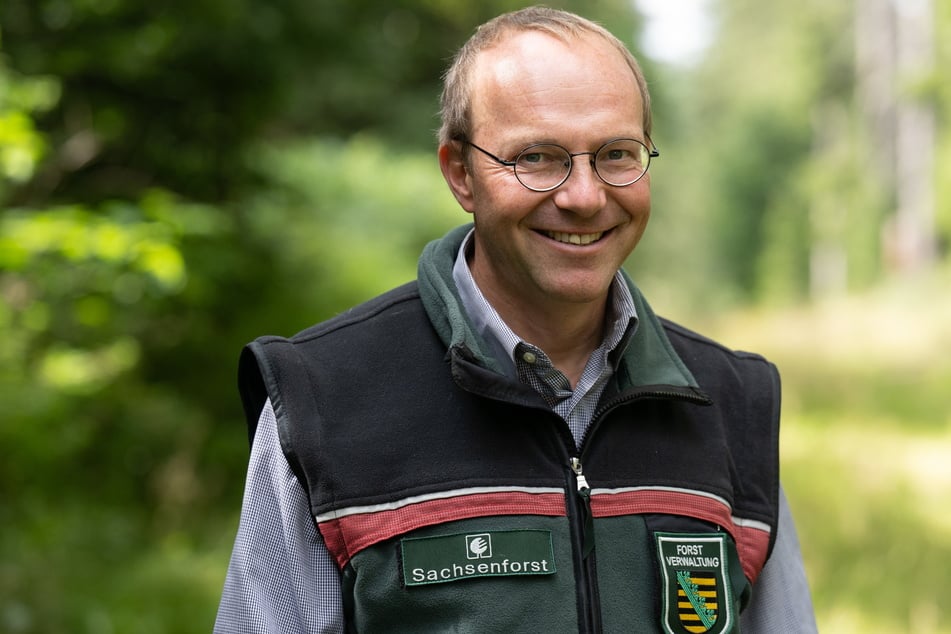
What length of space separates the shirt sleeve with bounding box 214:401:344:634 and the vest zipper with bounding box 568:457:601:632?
422mm

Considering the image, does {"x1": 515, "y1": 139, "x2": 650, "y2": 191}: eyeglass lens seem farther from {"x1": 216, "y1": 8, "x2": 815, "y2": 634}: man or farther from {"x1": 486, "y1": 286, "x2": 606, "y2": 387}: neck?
{"x1": 486, "y1": 286, "x2": 606, "y2": 387}: neck

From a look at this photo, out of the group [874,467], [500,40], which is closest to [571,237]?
[500,40]

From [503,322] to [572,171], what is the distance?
1.09 feet

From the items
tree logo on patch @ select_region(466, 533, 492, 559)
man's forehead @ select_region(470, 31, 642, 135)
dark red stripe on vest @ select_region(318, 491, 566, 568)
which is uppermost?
man's forehead @ select_region(470, 31, 642, 135)

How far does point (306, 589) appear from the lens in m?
2.10

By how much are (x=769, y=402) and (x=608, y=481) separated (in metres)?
0.47

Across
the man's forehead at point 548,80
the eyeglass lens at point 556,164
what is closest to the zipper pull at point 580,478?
the eyeglass lens at point 556,164

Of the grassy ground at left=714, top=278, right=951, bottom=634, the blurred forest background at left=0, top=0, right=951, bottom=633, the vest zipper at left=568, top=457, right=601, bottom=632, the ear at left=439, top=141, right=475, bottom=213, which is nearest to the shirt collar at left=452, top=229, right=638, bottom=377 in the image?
the ear at left=439, top=141, right=475, bottom=213

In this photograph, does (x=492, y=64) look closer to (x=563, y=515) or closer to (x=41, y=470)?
(x=563, y=515)

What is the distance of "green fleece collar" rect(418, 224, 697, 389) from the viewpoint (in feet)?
7.20

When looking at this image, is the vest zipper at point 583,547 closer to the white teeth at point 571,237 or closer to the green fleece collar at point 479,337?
the green fleece collar at point 479,337

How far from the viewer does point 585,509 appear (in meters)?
2.12

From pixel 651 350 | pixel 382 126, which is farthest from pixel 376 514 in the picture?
pixel 382 126

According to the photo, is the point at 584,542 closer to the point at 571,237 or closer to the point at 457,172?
the point at 571,237
